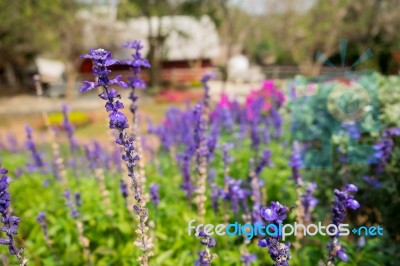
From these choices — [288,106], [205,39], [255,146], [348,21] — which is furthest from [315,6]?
[255,146]

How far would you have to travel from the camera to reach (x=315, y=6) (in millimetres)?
31969

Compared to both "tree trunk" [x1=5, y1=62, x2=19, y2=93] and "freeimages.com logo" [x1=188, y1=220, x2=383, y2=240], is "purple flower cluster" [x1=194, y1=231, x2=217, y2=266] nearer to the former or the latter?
"freeimages.com logo" [x1=188, y1=220, x2=383, y2=240]

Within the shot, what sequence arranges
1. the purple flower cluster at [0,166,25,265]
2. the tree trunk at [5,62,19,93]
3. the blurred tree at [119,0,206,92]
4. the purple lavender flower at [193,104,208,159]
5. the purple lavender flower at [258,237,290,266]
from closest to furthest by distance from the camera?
the purple lavender flower at [258,237,290,266], the purple flower cluster at [0,166,25,265], the purple lavender flower at [193,104,208,159], the blurred tree at [119,0,206,92], the tree trunk at [5,62,19,93]

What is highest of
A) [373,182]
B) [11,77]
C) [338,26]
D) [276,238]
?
[338,26]

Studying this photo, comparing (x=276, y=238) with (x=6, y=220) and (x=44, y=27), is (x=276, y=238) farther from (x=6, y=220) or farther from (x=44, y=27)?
(x=44, y=27)

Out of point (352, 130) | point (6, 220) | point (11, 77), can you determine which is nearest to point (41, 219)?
point (6, 220)

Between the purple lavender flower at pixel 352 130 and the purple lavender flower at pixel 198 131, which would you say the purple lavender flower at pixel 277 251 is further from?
the purple lavender flower at pixel 352 130

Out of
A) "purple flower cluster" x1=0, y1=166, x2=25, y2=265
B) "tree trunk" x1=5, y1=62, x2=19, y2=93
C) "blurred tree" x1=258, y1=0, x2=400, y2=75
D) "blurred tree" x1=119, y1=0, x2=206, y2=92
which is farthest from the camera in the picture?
"tree trunk" x1=5, y1=62, x2=19, y2=93

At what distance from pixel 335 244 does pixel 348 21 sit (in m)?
31.7

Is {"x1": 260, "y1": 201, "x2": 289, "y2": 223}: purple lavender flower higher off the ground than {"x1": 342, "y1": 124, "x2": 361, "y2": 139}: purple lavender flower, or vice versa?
{"x1": 260, "y1": 201, "x2": 289, "y2": 223}: purple lavender flower

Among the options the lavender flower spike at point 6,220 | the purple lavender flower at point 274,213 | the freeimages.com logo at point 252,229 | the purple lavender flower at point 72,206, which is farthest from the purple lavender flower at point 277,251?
the purple lavender flower at point 72,206

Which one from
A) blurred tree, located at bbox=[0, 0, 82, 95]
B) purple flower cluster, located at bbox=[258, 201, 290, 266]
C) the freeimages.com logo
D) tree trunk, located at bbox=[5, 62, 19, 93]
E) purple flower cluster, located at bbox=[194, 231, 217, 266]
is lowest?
tree trunk, located at bbox=[5, 62, 19, 93]

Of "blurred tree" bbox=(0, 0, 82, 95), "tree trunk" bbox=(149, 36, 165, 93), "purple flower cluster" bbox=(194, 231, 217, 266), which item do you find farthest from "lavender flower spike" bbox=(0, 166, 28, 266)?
"tree trunk" bbox=(149, 36, 165, 93)

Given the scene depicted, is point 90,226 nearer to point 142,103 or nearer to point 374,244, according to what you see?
point 374,244
